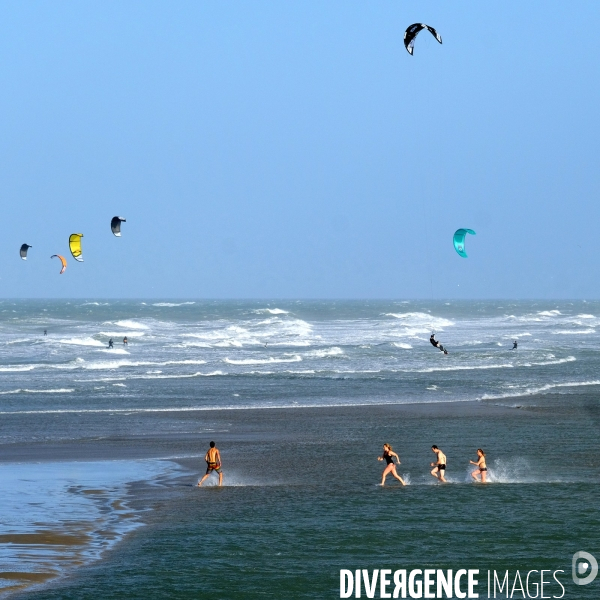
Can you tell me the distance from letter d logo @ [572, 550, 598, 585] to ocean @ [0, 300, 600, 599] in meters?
0.17

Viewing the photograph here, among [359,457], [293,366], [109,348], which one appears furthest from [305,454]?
[109,348]

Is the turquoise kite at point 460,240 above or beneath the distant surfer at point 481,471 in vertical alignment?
above

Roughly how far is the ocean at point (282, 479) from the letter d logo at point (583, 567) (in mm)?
174

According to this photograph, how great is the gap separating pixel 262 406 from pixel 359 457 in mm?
10697

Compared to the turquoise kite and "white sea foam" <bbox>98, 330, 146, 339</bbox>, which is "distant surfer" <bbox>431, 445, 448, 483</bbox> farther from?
"white sea foam" <bbox>98, 330, 146, 339</bbox>

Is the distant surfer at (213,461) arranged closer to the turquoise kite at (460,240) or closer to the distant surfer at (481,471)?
the distant surfer at (481,471)

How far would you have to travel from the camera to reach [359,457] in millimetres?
23422

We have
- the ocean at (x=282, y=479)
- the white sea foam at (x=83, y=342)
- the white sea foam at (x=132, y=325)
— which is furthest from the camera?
the white sea foam at (x=132, y=325)

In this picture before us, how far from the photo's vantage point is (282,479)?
20.8 metres

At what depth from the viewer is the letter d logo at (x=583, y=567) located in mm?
13438

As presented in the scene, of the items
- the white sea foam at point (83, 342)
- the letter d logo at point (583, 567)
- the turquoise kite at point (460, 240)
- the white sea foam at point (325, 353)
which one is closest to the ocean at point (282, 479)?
the letter d logo at point (583, 567)

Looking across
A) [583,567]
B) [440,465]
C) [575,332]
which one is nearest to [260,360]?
[440,465]

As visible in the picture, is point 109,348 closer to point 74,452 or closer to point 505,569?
point 74,452

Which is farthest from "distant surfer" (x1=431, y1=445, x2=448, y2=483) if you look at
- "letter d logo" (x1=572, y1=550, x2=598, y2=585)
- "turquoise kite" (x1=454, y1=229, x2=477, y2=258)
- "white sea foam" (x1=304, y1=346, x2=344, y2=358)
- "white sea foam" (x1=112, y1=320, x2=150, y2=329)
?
"white sea foam" (x1=112, y1=320, x2=150, y2=329)
